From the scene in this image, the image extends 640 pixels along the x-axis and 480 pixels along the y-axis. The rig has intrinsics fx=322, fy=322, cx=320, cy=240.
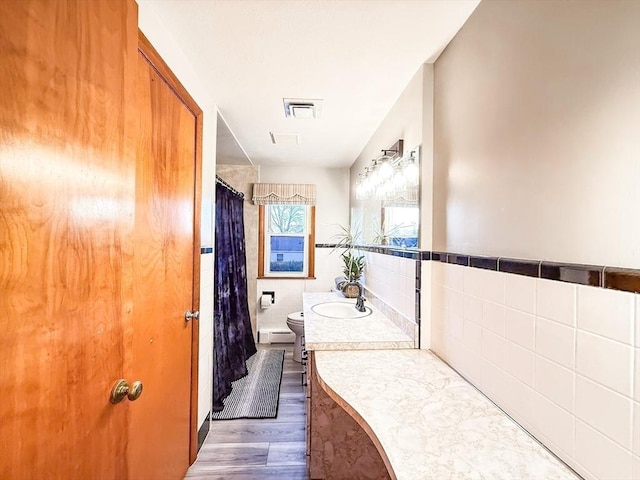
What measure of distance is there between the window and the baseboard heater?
2.24 ft

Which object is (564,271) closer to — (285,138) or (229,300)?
(285,138)

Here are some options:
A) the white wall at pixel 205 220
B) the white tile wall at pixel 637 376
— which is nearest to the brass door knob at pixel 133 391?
the white wall at pixel 205 220

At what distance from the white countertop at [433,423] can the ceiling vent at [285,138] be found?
1.98m

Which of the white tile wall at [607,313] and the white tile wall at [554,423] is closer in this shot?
the white tile wall at [607,313]

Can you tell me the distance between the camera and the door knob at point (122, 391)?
84 centimetres

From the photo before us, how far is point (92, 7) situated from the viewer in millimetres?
732

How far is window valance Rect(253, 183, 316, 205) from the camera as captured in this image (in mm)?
3904

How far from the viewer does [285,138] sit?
113 inches

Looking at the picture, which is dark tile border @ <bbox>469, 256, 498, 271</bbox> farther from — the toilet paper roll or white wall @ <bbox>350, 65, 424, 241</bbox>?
the toilet paper roll

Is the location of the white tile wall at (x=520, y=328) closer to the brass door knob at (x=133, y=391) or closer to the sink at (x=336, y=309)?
the brass door knob at (x=133, y=391)

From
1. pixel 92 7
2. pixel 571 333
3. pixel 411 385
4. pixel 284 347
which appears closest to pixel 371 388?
pixel 411 385

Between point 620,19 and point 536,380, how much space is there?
3.00 feet

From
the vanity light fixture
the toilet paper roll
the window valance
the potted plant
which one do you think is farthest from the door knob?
the window valance

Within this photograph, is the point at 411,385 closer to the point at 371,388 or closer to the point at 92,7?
the point at 371,388
